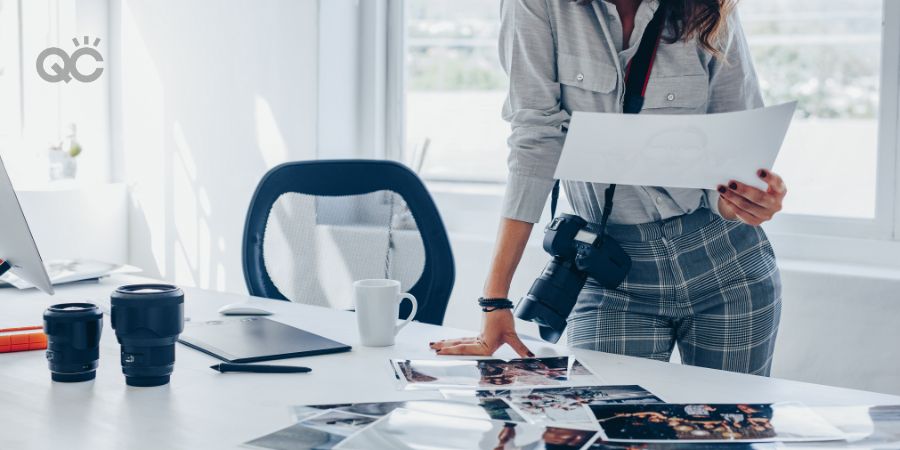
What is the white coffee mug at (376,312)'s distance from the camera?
1.35m

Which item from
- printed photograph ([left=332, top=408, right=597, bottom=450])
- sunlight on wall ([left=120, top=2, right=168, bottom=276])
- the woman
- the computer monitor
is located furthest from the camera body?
sunlight on wall ([left=120, top=2, right=168, bottom=276])

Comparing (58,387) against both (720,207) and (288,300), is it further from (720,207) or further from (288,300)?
(720,207)

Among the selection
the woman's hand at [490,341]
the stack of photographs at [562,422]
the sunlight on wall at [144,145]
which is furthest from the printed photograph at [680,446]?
the sunlight on wall at [144,145]

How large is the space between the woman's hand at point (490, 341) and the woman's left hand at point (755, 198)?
0.38 meters


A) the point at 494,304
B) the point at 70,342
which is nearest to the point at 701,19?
the point at 494,304

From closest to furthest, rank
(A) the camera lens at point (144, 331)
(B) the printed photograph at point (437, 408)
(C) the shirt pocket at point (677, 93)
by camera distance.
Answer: (B) the printed photograph at point (437, 408)
(A) the camera lens at point (144, 331)
(C) the shirt pocket at point (677, 93)

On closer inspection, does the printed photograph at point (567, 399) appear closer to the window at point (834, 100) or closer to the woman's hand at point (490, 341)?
the woman's hand at point (490, 341)

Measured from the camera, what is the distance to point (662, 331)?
151cm

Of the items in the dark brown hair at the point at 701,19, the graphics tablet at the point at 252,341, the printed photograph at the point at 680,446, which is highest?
the dark brown hair at the point at 701,19

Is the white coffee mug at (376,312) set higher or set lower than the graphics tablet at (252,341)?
higher

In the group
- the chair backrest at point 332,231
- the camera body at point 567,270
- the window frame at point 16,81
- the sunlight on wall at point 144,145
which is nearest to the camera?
the camera body at point 567,270

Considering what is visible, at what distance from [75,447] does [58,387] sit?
0.25 metres

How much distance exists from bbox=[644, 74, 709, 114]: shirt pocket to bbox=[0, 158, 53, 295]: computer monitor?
1.01 m

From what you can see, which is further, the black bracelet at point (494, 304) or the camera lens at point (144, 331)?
the black bracelet at point (494, 304)
